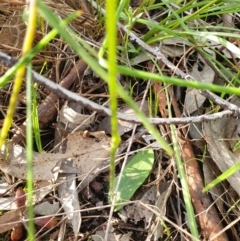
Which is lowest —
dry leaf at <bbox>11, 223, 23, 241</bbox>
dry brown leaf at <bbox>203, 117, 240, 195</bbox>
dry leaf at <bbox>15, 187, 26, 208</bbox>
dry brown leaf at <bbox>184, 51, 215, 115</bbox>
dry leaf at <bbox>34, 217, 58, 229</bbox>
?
dry leaf at <bbox>11, 223, 23, 241</bbox>

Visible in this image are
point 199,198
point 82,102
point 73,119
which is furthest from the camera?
point 73,119

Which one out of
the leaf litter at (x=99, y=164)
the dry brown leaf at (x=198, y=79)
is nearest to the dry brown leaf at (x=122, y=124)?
the leaf litter at (x=99, y=164)

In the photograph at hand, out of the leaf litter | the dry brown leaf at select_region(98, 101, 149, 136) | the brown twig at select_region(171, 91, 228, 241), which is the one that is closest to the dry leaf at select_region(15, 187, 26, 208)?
the leaf litter

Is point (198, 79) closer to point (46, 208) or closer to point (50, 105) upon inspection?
point (50, 105)

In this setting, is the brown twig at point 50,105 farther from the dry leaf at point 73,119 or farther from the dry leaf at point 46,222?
the dry leaf at point 46,222

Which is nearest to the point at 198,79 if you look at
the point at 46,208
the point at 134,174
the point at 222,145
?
the point at 222,145

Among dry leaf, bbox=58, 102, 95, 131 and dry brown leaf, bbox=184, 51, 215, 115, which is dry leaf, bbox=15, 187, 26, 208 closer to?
dry leaf, bbox=58, 102, 95, 131
